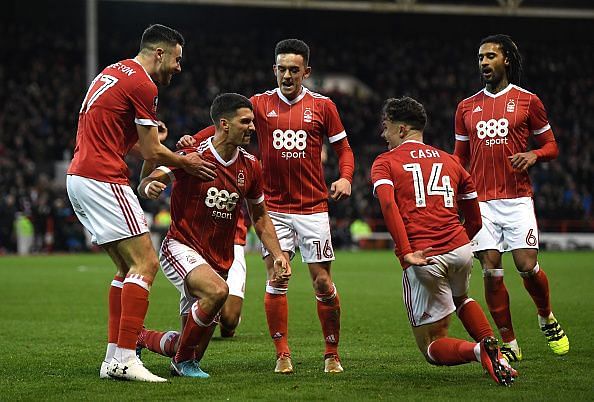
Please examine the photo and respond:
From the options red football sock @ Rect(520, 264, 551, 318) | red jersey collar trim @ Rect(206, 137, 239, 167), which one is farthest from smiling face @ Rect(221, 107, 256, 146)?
red football sock @ Rect(520, 264, 551, 318)

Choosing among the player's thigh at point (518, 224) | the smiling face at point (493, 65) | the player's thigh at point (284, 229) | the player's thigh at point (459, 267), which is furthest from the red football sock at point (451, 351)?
the smiling face at point (493, 65)

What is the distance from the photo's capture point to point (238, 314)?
9.48 meters

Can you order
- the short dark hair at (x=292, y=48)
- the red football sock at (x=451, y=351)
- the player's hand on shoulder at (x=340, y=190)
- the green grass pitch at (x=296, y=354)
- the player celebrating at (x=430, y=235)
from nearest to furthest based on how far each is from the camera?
the green grass pitch at (x=296, y=354) < the red football sock at (x=451, y=351) < the player celebrating at (x=430, y=235) < the player's hand on shoulder at (x=340, y=190) < the short dark hair at (x=292, y=48)

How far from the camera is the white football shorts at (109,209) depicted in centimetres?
666

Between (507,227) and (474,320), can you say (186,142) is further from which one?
(507,227)

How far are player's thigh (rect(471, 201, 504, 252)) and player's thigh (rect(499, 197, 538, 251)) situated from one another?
5 centimetres

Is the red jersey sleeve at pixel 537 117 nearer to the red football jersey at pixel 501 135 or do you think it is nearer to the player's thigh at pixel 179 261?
the red football jersey at pixel 501 135

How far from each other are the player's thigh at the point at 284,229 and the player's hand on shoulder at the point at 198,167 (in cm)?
105

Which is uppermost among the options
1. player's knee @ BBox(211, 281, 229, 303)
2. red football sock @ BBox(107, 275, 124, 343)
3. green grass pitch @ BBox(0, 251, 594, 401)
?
player's knee @ BBox(211, 281, 229, 303)

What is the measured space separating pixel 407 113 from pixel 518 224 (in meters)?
1.97

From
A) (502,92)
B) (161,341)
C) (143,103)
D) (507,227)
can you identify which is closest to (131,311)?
(161,341)

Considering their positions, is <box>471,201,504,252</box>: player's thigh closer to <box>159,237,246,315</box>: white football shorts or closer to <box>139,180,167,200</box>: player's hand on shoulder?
<box>159,237,246,315</box>: white football shorts

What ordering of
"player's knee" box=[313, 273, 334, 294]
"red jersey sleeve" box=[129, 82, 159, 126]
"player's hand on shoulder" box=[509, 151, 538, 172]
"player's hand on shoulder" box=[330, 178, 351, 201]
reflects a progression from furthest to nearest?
"player's hand on shoulder" box=[509, 151, 538, 172]
"player's knee" box=[313, 273, 334, 294]
"player's hand on shoulder" box=[330, 178, 351, 201]
"red jersey sleeve" box=[129, 82, 159, 126]

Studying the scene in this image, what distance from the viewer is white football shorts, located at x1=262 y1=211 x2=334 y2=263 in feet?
25.1
